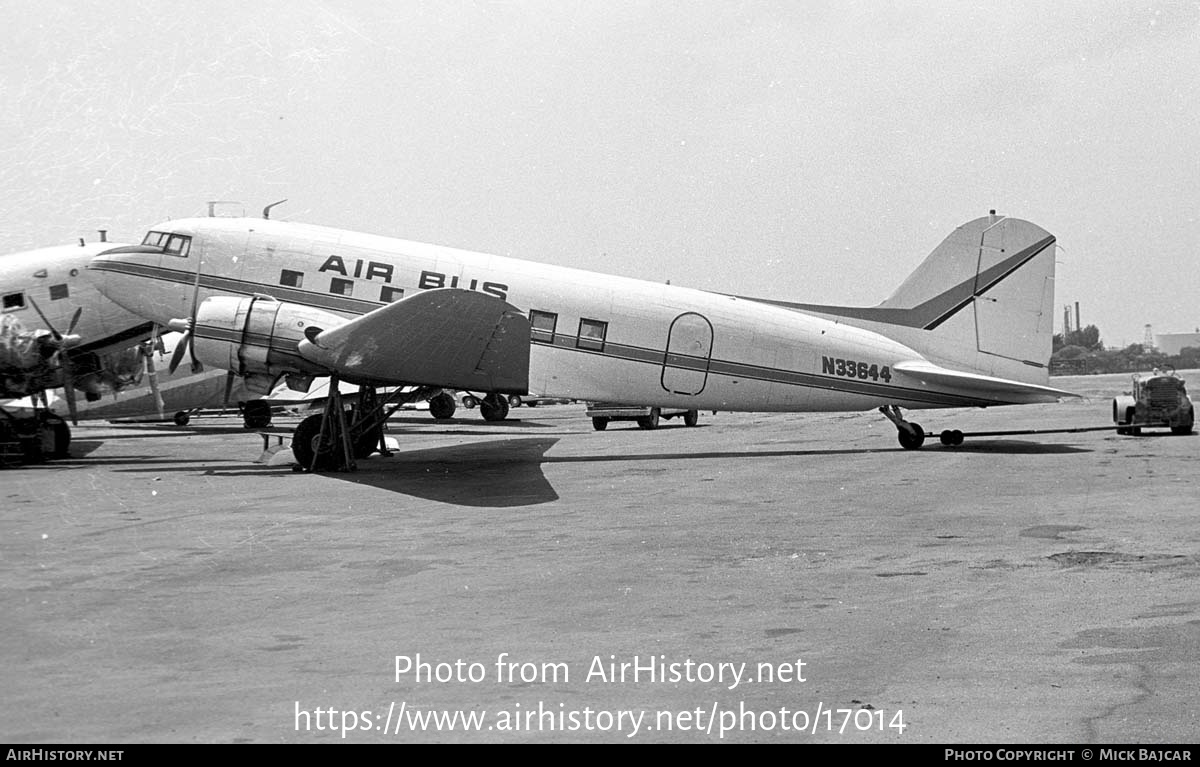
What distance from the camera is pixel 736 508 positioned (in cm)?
1225

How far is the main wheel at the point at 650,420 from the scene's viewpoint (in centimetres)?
3256

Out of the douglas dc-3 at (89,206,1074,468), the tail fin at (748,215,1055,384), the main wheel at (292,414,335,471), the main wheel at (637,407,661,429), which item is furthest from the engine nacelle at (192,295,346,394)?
the main wheel at (637,407,661,429)

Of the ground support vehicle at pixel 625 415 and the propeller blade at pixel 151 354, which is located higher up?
the propeller blade at pixel 151 354

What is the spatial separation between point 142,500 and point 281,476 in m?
3.01

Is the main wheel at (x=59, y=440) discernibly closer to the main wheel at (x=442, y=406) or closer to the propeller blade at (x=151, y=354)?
the propeller blade at (x=151, y=354)

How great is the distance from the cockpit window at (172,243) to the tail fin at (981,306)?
11.3 meters

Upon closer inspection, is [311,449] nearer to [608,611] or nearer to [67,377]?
[67,377]

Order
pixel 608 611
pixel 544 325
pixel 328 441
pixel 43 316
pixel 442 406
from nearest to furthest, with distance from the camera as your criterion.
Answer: pixel 608 611
pixel 328 441
pixel 544 325
pixel 43 316
pixel 442 406

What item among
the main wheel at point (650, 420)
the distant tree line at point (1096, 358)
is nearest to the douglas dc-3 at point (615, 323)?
the main wheel at point (650, 420)

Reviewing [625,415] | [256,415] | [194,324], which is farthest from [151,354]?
[625,415]

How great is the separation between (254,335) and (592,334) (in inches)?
230

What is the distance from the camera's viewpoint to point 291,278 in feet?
61.4
